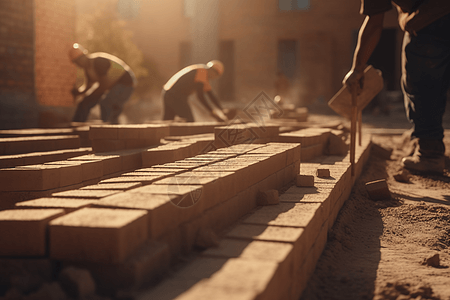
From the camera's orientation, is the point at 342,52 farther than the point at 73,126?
Yes

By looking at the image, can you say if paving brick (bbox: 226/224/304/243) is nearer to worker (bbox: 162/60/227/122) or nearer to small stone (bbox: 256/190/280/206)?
small stone (bbox: 256/190/280/206)

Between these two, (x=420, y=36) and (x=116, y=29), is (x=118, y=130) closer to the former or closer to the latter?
(x=420, y=36)

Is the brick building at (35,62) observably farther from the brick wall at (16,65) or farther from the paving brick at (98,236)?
the paving brick at (98,236)

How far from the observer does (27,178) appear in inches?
140

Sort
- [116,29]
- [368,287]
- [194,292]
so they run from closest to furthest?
[194,292], [368,287], [116,29]

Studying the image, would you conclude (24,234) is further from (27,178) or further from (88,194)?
(27,178)

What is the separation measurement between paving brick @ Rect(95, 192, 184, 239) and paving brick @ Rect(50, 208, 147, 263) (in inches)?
2.1

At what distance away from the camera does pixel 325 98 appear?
22562mm

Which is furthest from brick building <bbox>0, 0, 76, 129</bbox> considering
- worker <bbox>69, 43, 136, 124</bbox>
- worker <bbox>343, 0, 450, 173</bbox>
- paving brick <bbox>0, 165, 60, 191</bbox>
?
worker <bbox>343, 0, 450, 173</bbox>

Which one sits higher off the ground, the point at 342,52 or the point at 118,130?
the point at 342,52

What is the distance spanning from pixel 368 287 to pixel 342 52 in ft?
72.0

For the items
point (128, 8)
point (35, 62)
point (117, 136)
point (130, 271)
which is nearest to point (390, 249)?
point (130, 271)

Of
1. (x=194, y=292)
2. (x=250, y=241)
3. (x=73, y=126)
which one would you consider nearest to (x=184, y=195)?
(x=250, y=241)

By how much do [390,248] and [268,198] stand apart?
91cm
